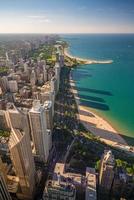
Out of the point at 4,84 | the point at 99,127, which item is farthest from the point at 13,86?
the point at 99,127

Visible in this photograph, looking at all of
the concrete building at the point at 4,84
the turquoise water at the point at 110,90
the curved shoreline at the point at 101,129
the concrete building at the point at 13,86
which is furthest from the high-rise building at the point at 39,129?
the concrete building at the point at 4,84

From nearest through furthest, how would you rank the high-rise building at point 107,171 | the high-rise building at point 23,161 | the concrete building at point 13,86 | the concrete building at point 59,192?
the concrete building at point 59,192 < the high-rise building at point 23,161 < the high-rise building at point 107,171 < the concrete building at point 13,86

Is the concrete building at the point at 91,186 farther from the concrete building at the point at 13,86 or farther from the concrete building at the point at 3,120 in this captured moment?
the concrete building at the point at 13,86

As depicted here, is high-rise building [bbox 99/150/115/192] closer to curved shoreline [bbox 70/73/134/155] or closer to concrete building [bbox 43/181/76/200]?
concrete building [bbox 43/181/76/200]

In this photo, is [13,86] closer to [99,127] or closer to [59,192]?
[99,127]

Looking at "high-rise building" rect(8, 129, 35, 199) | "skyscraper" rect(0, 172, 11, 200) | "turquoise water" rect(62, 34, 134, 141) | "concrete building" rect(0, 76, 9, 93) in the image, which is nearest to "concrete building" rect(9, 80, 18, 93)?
"concrete building" rect(0, 76, 9, 93)

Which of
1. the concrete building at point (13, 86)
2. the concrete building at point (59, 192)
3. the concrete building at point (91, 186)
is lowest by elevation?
the concrete building at point (91, 186)
